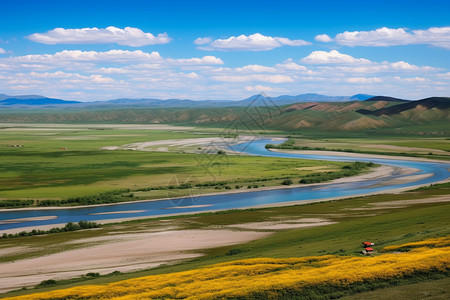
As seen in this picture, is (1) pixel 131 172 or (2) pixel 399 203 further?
(1) pixel 131 172

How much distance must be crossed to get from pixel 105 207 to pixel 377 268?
54.0 meters

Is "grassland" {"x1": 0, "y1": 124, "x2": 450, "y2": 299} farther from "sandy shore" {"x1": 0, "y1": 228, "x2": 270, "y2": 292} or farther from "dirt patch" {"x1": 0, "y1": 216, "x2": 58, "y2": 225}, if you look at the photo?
"dirt patch" {"x1": 0, "y1": 216, "x2": 58, "y2": 225}

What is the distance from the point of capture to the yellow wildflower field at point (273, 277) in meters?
24.2

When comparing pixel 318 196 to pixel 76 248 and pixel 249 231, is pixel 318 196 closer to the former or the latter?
pixel 249 231

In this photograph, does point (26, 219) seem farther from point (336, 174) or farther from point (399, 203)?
point (336, 174)

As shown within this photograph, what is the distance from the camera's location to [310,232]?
1860 inches

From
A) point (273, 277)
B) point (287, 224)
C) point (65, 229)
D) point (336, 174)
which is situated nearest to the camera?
point (273, 277)

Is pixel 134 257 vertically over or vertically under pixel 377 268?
under

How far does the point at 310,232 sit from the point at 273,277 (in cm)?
2149

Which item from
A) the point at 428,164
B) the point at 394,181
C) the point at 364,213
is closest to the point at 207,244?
the point at 364,213

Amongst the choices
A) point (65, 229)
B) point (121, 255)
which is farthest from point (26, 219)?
point (121, 255)

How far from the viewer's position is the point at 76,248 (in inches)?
1821

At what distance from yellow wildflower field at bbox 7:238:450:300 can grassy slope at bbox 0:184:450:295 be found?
14.0 ft

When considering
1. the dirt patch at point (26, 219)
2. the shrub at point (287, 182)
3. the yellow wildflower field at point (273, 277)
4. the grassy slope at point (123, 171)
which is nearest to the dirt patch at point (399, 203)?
the shrub at point (287, 182)
